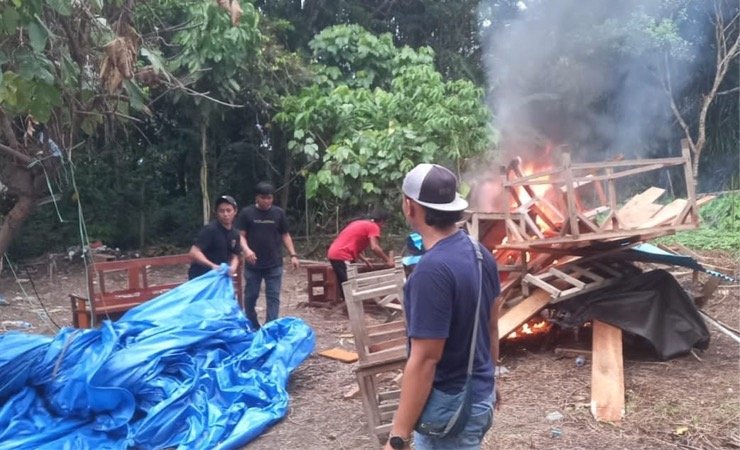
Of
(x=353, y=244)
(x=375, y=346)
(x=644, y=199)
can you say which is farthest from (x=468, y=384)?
(x=353, y=244)

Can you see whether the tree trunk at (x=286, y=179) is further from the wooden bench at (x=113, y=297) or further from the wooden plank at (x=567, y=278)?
the wooden plank at (x=567, y=278)

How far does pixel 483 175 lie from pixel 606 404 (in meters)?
5.38

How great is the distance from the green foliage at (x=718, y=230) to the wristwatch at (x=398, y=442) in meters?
8.79

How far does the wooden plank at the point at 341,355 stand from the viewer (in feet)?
20.5

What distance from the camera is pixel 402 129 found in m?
9.91

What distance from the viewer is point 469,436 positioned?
235cm

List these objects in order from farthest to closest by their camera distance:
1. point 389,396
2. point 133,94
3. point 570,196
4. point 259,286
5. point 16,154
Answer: point 259,286 → point 570,196 → point 389,396 → point 133,94 → point 16,154

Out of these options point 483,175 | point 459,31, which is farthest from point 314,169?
point 459,31

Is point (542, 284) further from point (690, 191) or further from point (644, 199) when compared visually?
point (644, 199)

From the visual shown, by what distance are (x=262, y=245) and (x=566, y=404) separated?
326 cm

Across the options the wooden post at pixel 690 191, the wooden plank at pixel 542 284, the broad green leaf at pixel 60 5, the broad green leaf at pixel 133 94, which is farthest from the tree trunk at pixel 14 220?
the wooden post at pixel 690 191

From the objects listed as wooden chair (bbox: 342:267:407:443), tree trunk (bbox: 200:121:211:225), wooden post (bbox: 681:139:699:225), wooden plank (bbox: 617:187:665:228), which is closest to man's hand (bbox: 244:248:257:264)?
wooden chair (bbox: 342:267:407:443)

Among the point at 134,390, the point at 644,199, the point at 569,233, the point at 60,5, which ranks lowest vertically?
the point at 134,390

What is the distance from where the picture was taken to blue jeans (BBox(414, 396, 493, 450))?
2340 mm
